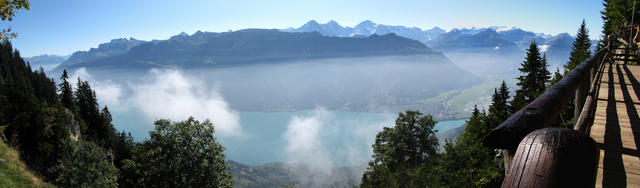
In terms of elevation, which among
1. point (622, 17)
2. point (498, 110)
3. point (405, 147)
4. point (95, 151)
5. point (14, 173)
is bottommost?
point (405, 147)

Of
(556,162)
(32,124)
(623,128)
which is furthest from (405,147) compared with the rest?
(32,124)

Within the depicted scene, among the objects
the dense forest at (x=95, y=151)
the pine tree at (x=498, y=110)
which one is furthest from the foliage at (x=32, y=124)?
the pine tree at (x=498, y=110)

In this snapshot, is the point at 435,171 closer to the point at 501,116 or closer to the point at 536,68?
the point at 501,116

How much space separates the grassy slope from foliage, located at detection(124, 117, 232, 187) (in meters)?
6.78

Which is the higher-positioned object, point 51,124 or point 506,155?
point 506,155

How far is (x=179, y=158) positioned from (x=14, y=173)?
12.7 meters

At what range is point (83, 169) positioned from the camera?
3288 centimetres

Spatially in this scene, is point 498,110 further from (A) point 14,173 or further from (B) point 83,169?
(B) point 83,169

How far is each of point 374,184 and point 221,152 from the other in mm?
20084

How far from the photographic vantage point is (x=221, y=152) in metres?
25.5

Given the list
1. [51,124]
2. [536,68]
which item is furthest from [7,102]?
[536,68]

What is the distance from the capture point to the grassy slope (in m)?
21.2

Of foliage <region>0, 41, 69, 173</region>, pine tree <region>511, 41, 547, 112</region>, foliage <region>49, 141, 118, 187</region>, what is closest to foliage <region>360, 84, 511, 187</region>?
pine tree <region>511, 41, 547, 112</region>

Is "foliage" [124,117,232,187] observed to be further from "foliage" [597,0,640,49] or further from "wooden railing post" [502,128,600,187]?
"foliage" [597,0,640,49]
